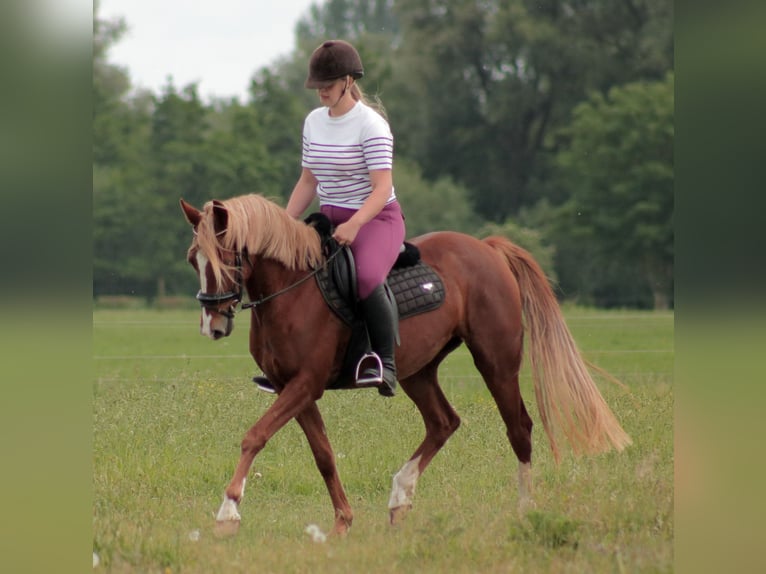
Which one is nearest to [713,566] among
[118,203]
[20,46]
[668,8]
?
[20,46]

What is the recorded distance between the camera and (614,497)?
610 centimetres

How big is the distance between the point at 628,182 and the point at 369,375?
39.7 meters

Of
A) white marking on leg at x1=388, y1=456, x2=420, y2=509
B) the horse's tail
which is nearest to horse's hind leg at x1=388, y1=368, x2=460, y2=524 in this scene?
white marking on leg at x1=388, y1=456, x2=420, y2=509

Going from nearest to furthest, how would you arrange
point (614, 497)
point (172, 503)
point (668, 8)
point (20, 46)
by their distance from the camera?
point (20, 46), point (614, 497), point (172, 503), point (668, 8)

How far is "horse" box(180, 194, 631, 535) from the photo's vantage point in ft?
20.1

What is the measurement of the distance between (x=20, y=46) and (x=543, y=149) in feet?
167

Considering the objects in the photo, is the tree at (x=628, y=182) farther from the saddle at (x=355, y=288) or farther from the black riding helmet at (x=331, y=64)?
the black riding helmet at (x=331, y=64)

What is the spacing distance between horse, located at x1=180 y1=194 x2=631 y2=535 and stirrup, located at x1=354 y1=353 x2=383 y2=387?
0.56ft

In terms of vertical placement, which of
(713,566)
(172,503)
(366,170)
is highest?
(366,170)

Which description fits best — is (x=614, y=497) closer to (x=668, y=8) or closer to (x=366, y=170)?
(x=366, y=170)

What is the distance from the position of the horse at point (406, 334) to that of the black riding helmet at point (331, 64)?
795 millimetres

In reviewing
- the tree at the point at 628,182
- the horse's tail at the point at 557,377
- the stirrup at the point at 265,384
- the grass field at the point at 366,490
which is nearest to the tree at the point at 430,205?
the tree at the point at 628,182

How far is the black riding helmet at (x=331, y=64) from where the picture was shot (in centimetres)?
638

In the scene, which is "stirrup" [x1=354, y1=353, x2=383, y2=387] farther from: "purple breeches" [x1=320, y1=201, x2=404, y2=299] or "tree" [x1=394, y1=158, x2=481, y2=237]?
"tree" [x1=394, y1=158, x2=481, y2=237]
